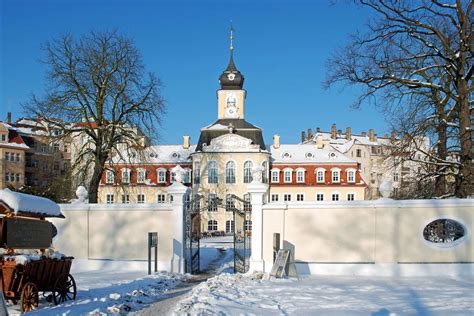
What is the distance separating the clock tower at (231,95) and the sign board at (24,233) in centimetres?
4274

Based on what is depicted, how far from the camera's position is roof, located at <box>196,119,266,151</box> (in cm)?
4925

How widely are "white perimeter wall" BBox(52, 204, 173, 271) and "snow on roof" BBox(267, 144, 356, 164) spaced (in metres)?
35.5

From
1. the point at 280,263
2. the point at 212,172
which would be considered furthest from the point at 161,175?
the point at 280,263

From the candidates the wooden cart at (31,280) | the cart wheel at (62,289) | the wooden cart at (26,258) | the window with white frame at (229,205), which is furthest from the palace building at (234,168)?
the wooden cart at (26,258)

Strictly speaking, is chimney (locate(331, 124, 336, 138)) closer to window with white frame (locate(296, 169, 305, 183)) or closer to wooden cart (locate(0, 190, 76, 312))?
window with white frame (locate(296, 169, 305, 183))

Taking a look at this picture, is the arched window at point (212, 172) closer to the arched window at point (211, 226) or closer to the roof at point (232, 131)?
the roof at point (232, 131)

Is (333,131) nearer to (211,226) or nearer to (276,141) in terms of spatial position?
(276,141)

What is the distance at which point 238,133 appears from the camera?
50.0 meters

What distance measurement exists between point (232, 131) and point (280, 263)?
35.2 metres

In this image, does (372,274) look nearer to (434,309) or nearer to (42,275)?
(434,309)

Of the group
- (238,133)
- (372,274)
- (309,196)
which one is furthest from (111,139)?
(309,196)

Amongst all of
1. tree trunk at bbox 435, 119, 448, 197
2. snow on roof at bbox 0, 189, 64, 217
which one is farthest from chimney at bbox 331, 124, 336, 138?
snow on roof at bbox 0, 189, 64, 217

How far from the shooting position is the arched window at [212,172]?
48.6 m

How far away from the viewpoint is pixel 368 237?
1578 cm
